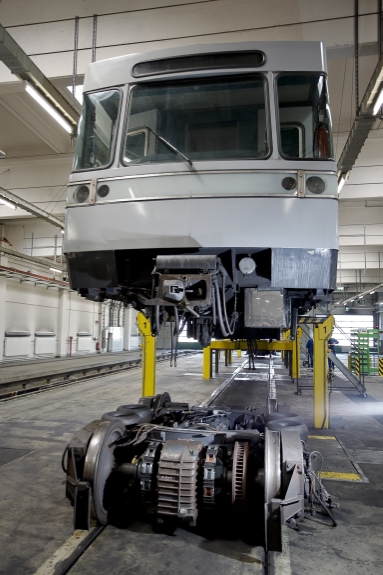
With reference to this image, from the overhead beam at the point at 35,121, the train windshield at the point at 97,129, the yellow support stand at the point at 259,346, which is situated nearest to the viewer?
the train windshield at the point at 97,129

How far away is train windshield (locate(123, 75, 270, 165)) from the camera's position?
12.0 ft

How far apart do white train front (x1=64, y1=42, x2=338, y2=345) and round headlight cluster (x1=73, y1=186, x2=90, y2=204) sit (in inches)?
0.4

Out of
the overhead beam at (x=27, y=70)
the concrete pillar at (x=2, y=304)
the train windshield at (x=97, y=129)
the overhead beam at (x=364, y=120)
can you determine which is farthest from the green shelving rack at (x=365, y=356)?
the concrete pillar at (x=2, y=304)

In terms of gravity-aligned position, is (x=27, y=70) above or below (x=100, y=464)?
above

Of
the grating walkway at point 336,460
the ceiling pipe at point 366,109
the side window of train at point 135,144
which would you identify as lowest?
the grating walkway at point 336,460

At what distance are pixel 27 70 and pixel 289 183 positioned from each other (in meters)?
4.83

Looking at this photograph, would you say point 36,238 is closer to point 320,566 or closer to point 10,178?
point 10,178

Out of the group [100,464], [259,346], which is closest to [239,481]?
[100,464]

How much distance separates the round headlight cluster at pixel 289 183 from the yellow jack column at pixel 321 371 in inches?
175

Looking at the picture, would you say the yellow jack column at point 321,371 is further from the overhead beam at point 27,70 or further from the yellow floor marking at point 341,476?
the overhead beam at point 27,70

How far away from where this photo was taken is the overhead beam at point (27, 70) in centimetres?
580

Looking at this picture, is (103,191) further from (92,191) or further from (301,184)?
(301,184)

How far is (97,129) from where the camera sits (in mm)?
3945

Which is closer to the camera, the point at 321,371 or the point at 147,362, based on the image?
the point at 321,371
